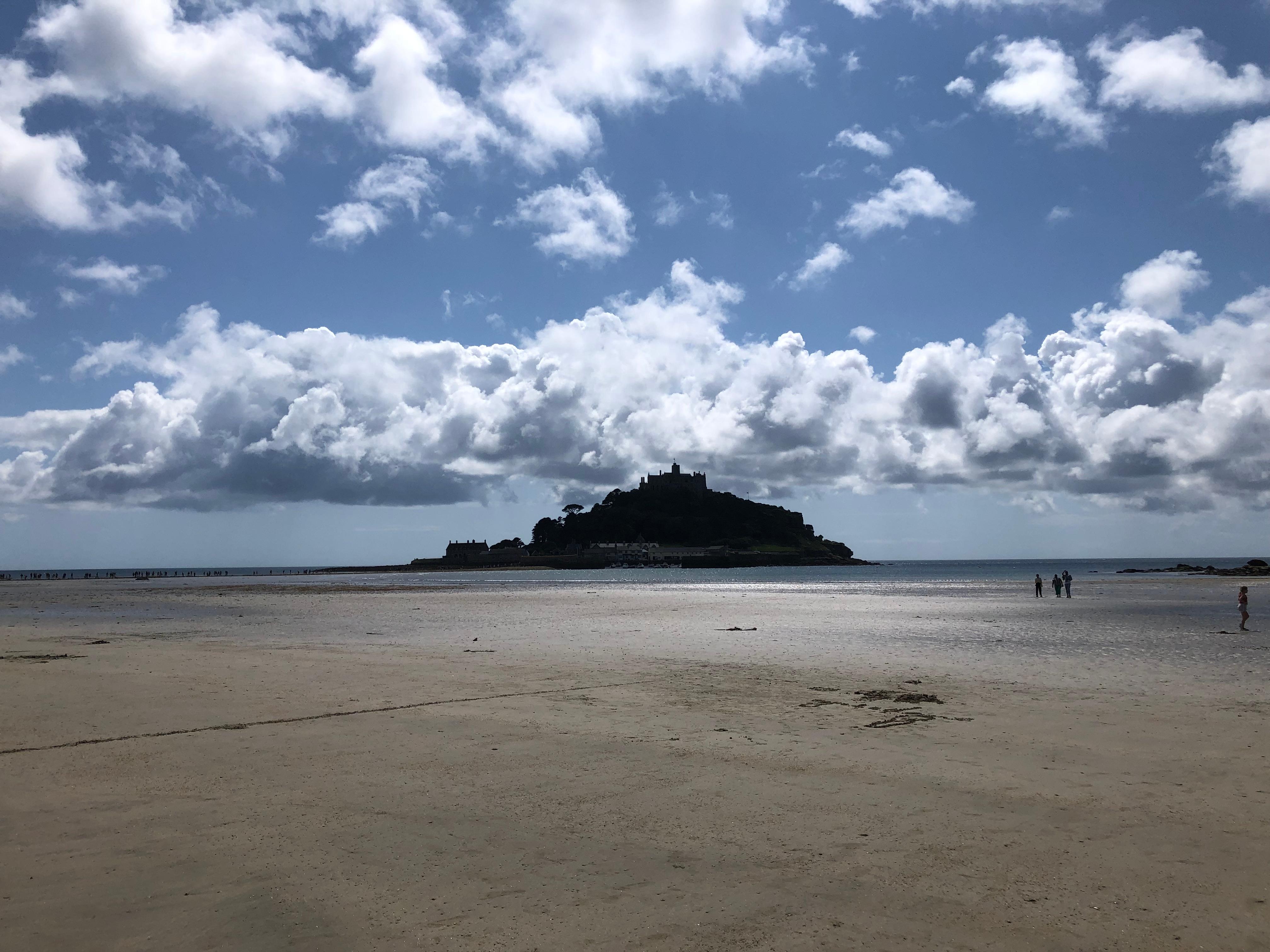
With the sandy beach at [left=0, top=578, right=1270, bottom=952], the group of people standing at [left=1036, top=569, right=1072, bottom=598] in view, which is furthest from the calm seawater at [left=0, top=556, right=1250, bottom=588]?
the sandy beach at [left=0, top=578, right=1270, bottom=952]

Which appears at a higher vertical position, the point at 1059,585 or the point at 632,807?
the point at 632,807

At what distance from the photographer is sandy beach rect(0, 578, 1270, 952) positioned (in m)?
5.45

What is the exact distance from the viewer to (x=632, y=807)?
7801 millimetres

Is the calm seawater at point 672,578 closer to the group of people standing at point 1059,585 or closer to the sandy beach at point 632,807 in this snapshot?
the group of people standing at point 1059,585

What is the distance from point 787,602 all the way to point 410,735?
42.1 meters

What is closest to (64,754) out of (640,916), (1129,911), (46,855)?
(46,855)

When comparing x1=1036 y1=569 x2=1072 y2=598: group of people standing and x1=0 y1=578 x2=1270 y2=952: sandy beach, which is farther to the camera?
x1=1036 y1=569 x2=1072 y2=598: group of people standing

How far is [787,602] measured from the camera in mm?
50906

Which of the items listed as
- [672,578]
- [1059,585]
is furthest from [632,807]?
[672,578]

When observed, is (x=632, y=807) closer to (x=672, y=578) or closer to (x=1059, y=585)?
(x=1059, y=585)

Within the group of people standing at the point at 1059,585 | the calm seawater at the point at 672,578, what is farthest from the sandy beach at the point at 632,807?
the calm seawater at the point at 672,578

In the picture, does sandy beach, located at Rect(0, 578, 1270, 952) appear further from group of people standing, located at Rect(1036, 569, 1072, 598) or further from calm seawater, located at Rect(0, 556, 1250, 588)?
calm seawater, located at Rect(0, 556, 1250, 588)

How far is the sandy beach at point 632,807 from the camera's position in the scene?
5453mm

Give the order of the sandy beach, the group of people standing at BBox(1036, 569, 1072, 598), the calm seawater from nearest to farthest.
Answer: the sandy beach < the group of people standing at BBox(1036, 569, 1072, 598) < the calm seawater
